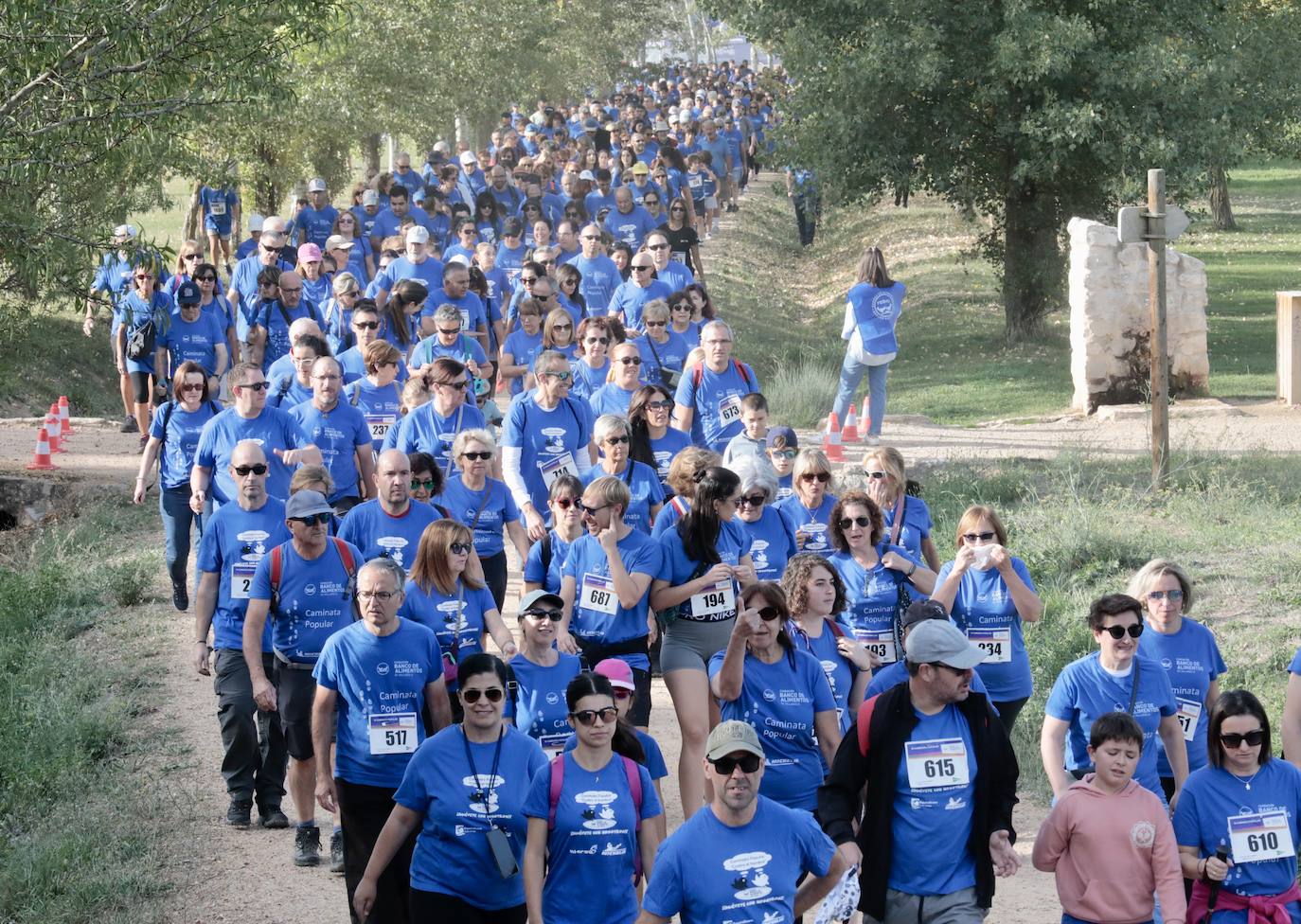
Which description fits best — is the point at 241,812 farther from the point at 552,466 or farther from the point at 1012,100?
the point at 1012,100

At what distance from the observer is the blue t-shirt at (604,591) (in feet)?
28.1

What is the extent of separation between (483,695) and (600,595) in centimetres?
194

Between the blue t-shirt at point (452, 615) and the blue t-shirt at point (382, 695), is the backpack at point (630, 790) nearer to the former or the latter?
the blue t-shirt at point (382, 695)

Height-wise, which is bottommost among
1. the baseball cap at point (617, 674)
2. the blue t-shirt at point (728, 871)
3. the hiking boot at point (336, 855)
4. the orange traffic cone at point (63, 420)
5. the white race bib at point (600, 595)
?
the hiking boot at point (336, 855)

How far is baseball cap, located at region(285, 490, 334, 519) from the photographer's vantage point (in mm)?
8492

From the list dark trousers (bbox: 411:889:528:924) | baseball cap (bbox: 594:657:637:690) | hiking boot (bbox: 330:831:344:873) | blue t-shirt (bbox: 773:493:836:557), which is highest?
blue t-shirt (bbox: 773:493:836:557)

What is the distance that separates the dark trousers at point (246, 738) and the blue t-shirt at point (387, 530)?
2.32 feet

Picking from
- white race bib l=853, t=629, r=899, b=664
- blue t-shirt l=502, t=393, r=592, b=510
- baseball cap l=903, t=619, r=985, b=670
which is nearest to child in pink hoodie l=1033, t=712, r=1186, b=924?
baseball cap l=903, t=619, r=985, b=670

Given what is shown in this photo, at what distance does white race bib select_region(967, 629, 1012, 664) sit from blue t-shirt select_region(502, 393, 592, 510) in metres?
3.56

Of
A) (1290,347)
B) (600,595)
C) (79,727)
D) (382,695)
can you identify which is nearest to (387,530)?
(600,595)

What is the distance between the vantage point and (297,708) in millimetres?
8688

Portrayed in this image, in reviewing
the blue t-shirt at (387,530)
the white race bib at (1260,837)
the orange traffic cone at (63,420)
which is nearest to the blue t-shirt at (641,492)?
the blue t-shirt at (387,530)

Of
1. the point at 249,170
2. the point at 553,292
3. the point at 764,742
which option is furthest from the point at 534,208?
the point at 764,742

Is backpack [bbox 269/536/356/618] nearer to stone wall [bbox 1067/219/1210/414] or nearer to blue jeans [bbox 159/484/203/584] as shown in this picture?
blue jeans [bbox 159/484/203/584]
